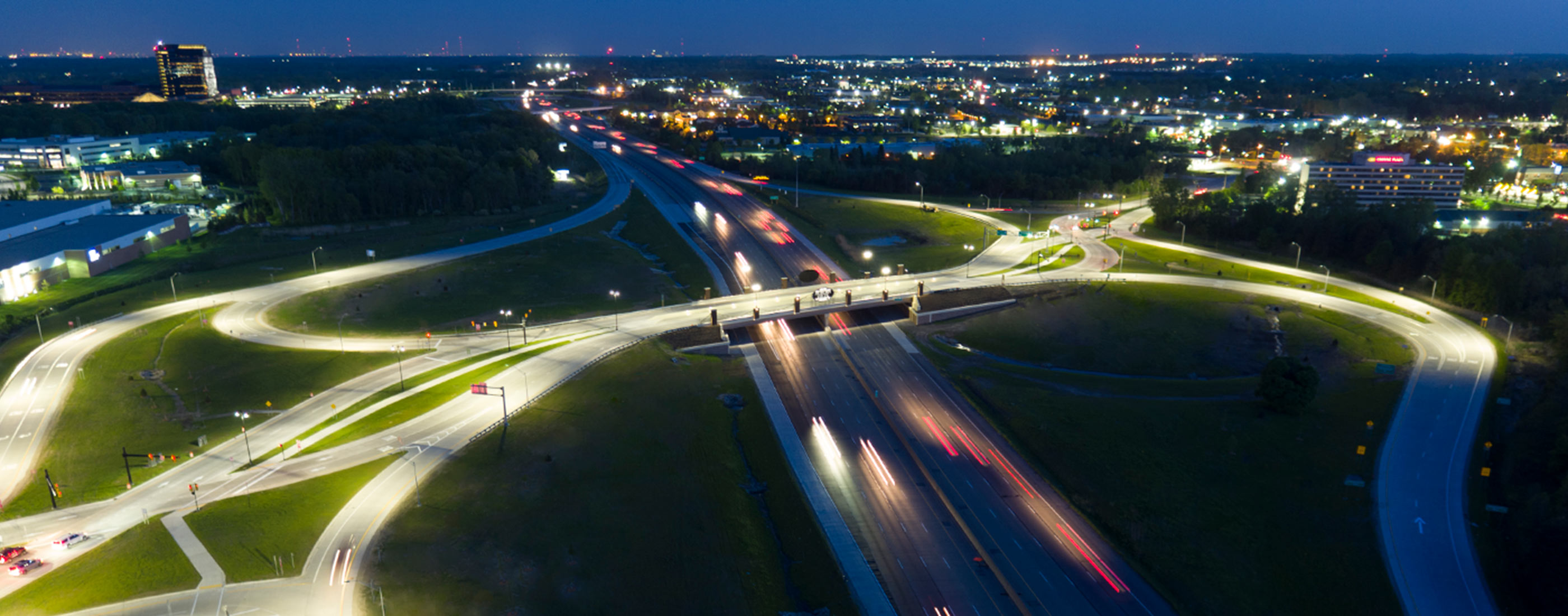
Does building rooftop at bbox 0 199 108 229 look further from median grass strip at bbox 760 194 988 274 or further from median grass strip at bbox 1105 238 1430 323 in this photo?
median grass strip at bbox 1105 238 1430 323

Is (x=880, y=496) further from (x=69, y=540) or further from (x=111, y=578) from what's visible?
(x=69, y=540)

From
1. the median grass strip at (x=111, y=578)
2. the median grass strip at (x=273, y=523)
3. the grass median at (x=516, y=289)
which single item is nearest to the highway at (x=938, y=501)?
the grass median at (x=516, y=289)

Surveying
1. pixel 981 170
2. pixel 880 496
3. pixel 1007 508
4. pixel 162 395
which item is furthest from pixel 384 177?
pixel 1007 508

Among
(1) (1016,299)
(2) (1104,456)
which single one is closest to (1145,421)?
(2) (1104,456)

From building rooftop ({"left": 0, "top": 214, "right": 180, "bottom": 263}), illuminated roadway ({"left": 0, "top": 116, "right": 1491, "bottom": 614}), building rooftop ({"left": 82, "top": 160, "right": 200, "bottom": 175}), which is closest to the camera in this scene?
illuminated roadway ({"left": 0, "top": 116, "right": 1491, "bottom": 614})

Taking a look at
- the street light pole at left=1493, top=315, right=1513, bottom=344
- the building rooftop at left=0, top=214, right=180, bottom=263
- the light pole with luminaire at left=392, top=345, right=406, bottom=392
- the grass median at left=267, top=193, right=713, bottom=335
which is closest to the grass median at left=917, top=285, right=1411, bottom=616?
the street light pole at left=1493, top=315, right=1513, bottom=344

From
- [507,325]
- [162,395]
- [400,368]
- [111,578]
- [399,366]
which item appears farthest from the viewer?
[507,325]
